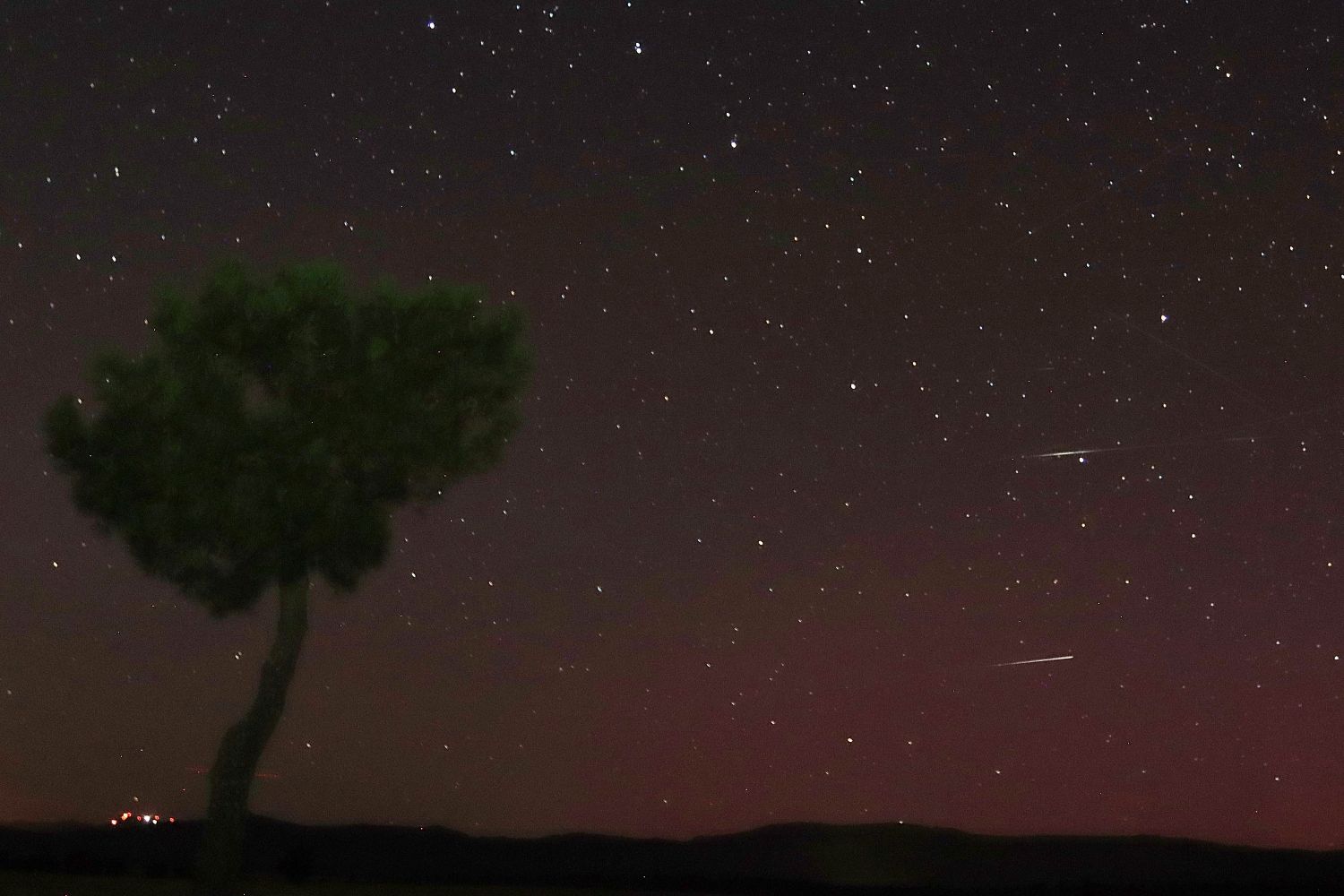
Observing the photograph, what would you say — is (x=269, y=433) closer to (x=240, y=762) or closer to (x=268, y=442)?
(x=268, y=442)

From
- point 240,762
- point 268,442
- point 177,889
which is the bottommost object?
point 177,889

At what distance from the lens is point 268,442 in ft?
75.2

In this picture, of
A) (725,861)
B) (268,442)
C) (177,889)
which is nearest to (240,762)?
(177,889)

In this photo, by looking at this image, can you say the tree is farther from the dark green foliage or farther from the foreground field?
the foreground field

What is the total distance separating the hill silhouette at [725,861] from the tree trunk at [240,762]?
2226 millimetres

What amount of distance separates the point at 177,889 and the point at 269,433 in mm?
6844

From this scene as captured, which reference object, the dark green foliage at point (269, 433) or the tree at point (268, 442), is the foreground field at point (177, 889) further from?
the dark green foliage at point (269, 433)

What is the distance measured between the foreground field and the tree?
5.19 ft

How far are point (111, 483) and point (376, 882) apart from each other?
301 inches

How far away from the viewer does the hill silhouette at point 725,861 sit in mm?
24719

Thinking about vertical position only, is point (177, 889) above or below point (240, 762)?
below

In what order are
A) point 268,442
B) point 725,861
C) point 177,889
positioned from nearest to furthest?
1. point 177,889
2. point 268,442
3. point 725,861

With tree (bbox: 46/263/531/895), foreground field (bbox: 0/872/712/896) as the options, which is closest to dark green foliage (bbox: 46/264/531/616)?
tree (bbox: 46/263/531/895)

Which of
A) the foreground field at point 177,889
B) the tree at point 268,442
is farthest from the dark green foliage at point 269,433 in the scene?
the foreground field at point 177,889
